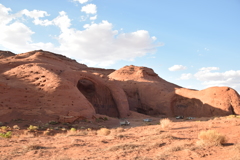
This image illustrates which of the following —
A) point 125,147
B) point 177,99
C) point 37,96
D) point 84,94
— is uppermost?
point 84,94

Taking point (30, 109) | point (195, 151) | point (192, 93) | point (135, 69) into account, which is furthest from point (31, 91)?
point (135, 69)

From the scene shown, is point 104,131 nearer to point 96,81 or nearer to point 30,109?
point 30,109

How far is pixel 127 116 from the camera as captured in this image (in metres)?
25.3

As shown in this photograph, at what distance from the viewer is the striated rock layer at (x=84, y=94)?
15844mm

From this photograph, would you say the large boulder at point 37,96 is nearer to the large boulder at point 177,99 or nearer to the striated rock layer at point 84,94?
the striated rock layer at point 84,94

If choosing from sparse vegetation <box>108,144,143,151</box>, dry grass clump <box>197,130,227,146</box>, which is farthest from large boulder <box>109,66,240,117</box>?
sparse vegetation <box>108,144,143,151</box>

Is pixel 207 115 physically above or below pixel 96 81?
below

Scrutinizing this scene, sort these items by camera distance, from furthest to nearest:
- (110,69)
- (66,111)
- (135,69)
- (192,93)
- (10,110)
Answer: (110,69)
(135,69)
(192,93)
(66,111)
(10,110)

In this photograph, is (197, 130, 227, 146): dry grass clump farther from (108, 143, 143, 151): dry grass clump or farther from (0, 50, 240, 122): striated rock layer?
(0, 50, 240, 122): striated rock layer

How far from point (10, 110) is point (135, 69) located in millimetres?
28896

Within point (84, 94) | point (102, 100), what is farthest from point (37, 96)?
point (102, 100)

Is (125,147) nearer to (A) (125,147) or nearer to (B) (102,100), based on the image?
(A) (125,147)

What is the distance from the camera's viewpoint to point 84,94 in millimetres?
26219

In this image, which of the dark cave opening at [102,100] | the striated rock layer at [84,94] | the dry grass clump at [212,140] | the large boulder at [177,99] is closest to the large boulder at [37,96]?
the striated rock layer at [84,94]
